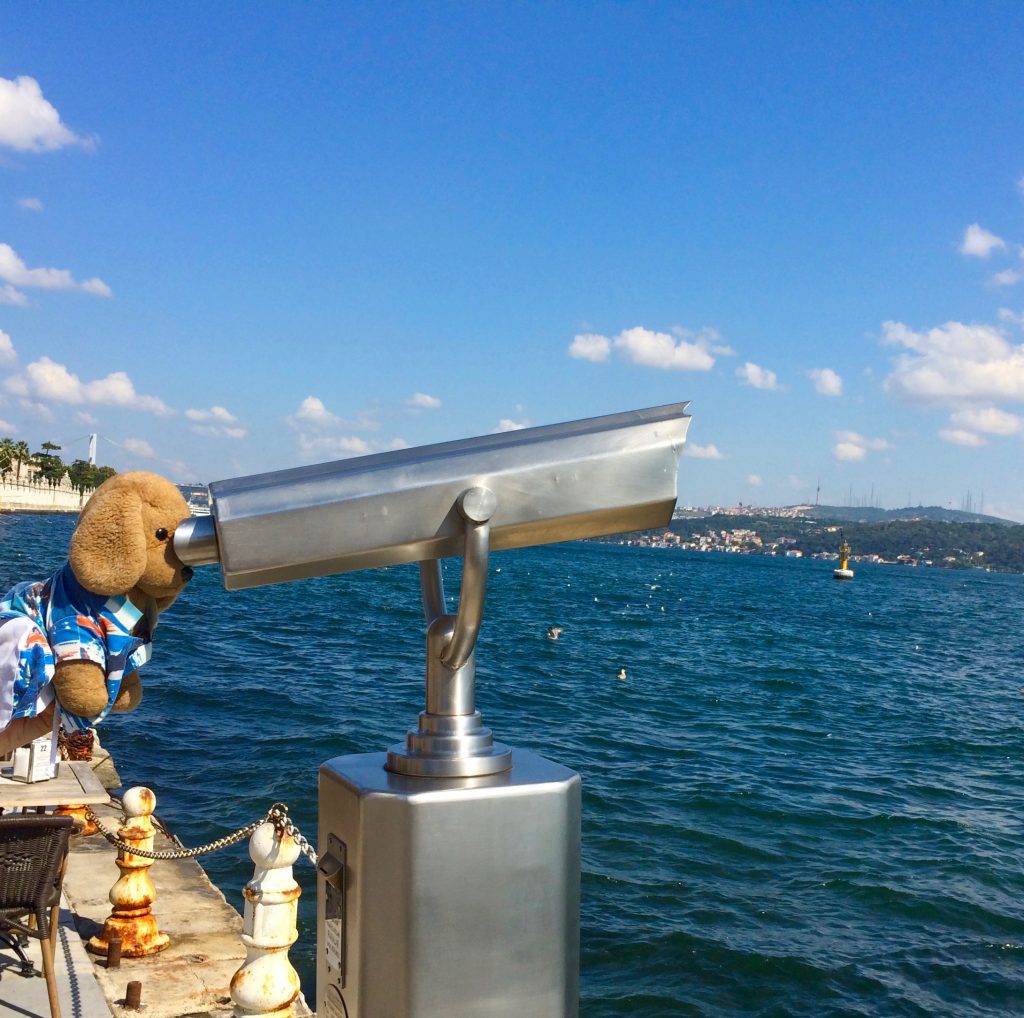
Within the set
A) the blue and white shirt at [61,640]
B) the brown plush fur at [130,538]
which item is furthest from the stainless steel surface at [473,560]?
the blue and white shirt at [61,640]

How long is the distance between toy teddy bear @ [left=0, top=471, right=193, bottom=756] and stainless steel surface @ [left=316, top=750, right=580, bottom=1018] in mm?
654

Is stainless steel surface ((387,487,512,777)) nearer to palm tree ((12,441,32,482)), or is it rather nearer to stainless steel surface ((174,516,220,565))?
stainless steel surface ((174,516,220,565))

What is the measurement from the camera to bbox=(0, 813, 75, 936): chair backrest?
4.68 m

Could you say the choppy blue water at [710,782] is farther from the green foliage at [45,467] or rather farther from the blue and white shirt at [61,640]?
the green foliage at [45,467]

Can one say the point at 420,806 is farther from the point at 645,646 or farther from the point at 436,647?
the point at 645,646

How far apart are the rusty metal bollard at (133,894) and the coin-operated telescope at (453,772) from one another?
16.4 feet

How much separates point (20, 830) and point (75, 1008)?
977mm

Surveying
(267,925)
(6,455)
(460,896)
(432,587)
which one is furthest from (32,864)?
(6,455)

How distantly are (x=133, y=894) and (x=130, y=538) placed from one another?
504cm

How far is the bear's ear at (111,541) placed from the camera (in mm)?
1712

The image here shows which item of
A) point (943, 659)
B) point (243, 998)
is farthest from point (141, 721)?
point (943, 659)

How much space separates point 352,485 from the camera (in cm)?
129

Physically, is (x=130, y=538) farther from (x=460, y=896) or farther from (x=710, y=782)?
(x=710, y=782)

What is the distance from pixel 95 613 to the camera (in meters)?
1.88
